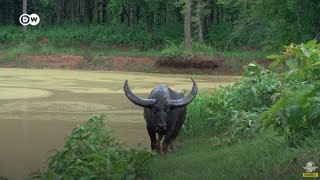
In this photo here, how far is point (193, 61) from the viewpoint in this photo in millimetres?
33094

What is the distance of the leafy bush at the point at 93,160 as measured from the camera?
A: 536 centimetres

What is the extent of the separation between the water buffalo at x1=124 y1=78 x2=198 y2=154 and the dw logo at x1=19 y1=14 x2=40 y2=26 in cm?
4026

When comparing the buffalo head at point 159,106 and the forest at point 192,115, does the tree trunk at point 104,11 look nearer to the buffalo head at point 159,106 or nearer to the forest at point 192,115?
the forest at point 192,115

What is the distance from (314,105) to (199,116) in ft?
17.6

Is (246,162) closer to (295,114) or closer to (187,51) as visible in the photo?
(295,114)

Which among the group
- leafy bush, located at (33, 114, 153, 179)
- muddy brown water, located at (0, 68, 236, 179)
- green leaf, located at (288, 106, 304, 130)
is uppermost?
green leaf, located at (288, 106, 304, 130)

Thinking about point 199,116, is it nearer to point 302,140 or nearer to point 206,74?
point 302,140

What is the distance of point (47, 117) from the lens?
13008mm

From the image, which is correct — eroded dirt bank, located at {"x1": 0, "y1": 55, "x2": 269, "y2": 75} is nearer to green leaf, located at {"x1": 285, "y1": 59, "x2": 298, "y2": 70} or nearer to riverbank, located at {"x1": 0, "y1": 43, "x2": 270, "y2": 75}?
riverbank, located at {"x1": 0, "y1": 43, "x2": 270, "y2": 75}

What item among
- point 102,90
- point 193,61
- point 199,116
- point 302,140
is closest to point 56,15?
point 193,61

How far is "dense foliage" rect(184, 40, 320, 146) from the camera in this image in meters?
4.74

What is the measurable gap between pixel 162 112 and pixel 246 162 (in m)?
2.33

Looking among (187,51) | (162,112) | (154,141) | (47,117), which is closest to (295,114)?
(162,112)

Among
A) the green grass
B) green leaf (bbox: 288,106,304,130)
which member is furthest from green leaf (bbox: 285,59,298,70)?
green leaf (bbox: 288,106,304,130)
